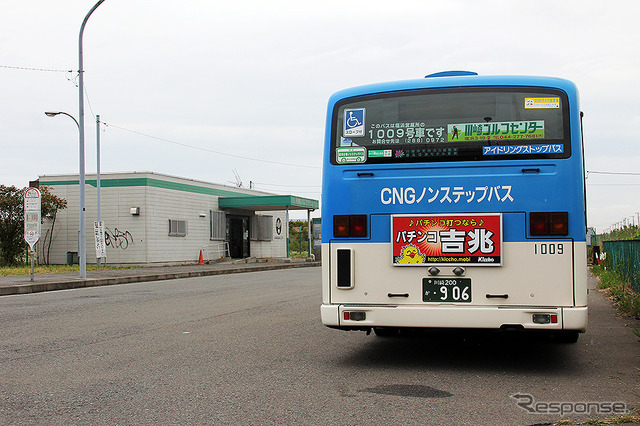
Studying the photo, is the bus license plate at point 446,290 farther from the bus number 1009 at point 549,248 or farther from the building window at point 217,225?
Answer: the building window at point 217,225

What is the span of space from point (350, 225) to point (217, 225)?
1216 inches

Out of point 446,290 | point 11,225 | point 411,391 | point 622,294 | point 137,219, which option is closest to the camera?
point 411,391

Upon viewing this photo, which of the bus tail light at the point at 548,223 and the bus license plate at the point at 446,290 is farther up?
the bus tail light at the point at 548,223

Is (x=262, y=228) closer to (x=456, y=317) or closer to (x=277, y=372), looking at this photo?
(x=277, y=372)

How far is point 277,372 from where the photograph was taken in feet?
21.1

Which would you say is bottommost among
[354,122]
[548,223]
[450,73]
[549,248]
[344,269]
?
[344,269]

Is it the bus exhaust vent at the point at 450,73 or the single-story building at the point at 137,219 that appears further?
the single-story building at the point at 137,219

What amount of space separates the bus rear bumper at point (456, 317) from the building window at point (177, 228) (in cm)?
2682

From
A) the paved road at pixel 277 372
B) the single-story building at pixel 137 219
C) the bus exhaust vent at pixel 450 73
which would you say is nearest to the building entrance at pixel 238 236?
the single-story building at pixel 137 219

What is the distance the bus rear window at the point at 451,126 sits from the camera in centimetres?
641

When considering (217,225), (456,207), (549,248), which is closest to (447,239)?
(456,207)

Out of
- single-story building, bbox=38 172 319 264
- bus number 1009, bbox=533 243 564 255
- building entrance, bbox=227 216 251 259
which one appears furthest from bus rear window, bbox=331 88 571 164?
building entrance, bbox=227 216 251 259

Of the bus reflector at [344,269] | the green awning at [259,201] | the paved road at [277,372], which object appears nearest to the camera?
the paved road at [277,372]

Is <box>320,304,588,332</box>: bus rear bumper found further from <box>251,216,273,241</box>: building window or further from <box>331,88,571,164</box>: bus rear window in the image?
<box>251,216,273,241</box>: building window
